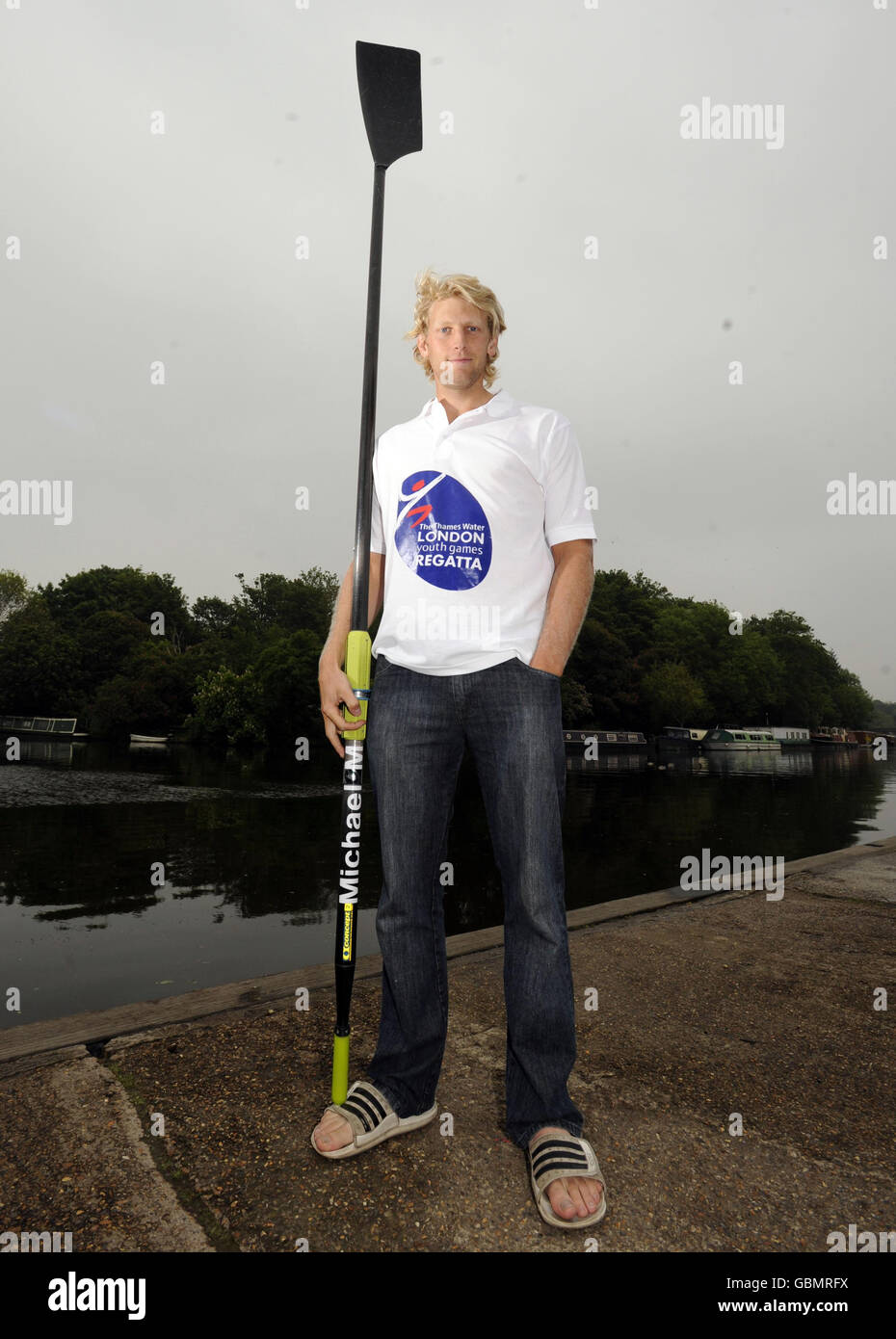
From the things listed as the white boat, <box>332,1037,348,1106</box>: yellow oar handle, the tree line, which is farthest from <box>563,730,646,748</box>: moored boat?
<box>332,1037,348,1106</box>: yellow oar handle

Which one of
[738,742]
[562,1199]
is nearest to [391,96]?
[562,1199]

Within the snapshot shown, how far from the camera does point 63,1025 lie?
117 inches

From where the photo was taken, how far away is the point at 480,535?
2.50 m

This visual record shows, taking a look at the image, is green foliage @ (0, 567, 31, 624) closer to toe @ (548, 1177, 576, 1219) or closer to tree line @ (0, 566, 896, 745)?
tree line @ (0, 566, 896, 745)

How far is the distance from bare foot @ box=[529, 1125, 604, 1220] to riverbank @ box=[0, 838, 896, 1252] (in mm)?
46

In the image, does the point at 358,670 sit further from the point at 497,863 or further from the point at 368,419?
the point at 368,419

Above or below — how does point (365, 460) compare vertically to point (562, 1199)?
above

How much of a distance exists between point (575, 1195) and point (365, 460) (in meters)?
2.23

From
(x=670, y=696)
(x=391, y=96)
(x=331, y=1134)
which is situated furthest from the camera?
(x=670, y=696)

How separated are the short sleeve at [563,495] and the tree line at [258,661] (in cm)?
4078

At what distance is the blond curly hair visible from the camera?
8.50 ft

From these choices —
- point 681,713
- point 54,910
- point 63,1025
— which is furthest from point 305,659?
point 63,1025
